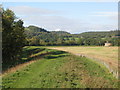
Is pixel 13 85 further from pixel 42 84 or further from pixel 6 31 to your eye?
pixel 6 31

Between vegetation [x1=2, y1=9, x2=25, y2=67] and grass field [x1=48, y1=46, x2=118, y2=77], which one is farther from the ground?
vegetation [x1=2, y1=9, x2=25, y2=67]

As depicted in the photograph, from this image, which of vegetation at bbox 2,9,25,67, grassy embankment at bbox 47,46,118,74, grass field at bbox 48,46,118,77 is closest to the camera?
grassy embankment at bbox 47,46,118,74

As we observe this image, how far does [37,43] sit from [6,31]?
117638mm

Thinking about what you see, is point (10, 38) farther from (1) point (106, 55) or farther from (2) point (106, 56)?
(1) point (106, 55)

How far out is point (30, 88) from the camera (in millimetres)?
14391

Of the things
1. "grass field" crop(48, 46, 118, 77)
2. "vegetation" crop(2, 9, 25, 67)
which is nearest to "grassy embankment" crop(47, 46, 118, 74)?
"grass field" crop(48, 46, 118, 77)

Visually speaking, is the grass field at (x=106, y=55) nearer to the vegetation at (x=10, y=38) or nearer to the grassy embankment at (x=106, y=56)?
the grassy embankment at (x=106, y=56)

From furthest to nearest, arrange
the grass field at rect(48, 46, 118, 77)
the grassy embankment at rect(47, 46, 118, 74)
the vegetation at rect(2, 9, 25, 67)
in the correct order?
the vegetation at rect(2, 9, 25, 67), the grass field at rect(48, 46, 118, 77), the grassy embankment at rect(47, 46, 118, 74)

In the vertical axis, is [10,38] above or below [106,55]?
above

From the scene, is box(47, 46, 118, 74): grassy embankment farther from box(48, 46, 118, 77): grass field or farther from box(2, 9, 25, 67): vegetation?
box(2, 9, 25, 67): vegetation

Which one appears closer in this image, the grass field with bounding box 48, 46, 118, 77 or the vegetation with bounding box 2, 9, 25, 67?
the grass field with bounding box 48, 46, 118, 77

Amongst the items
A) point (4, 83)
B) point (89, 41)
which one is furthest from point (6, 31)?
point (89, 41)

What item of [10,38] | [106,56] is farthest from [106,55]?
[10,38]

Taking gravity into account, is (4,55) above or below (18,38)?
below
